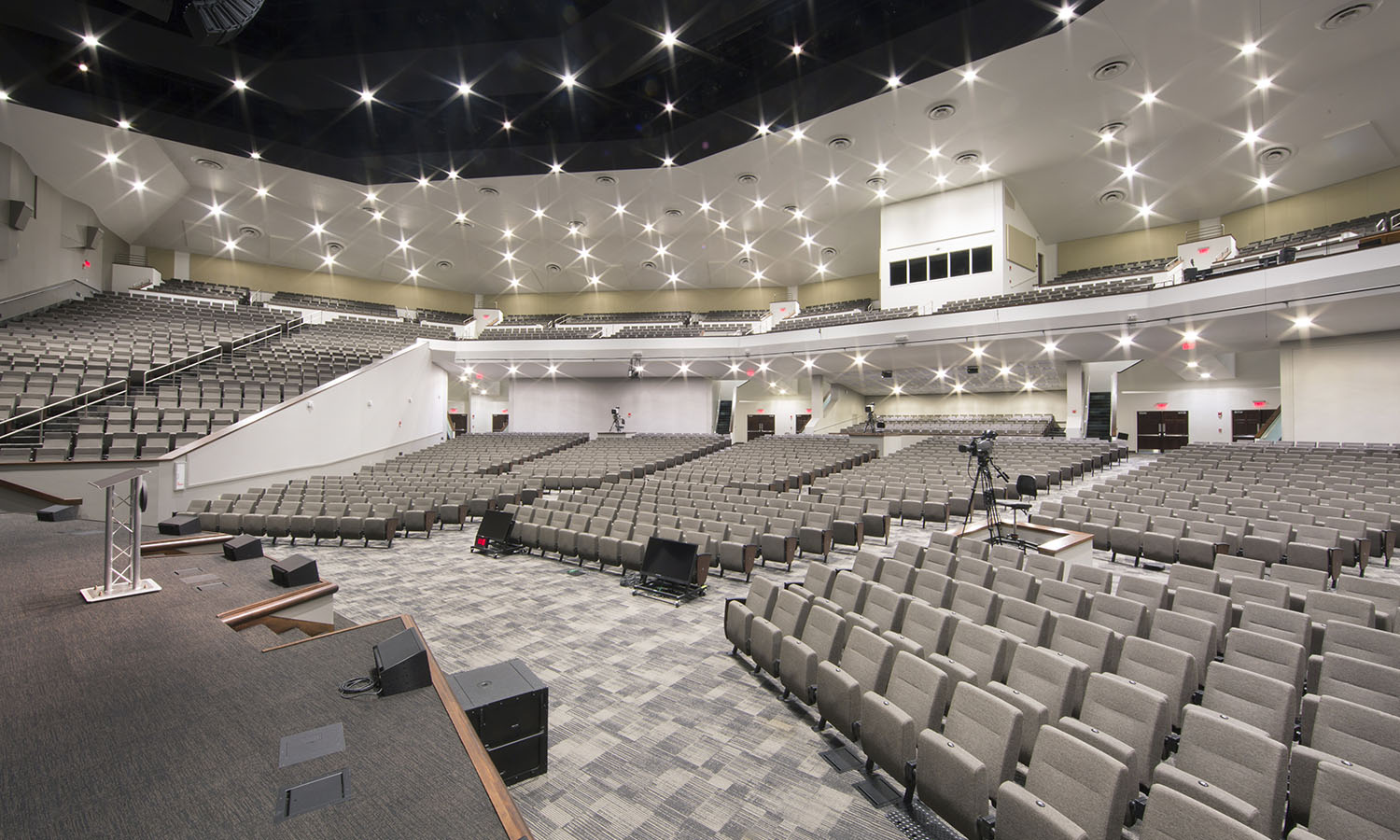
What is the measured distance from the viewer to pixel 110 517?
11.4 ft

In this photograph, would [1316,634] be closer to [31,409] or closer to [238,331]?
[31,409]

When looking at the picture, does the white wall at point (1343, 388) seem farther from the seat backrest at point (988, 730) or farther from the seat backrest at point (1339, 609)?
the seat backrest at point (988, 730)

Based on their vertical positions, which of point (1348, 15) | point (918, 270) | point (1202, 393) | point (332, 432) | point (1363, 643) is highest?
point (1348, 15)

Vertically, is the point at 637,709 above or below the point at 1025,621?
below

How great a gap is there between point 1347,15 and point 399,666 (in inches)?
622

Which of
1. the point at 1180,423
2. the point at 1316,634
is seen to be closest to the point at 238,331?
the point at 1316,634

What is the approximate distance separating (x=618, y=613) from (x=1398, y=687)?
4.83 m

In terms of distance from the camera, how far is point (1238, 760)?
216 cm

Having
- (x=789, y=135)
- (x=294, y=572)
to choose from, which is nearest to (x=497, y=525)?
(x=294, y=572)

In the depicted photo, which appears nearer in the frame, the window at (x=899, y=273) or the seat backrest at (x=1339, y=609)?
the seat backrest at (x=1339, y=609)

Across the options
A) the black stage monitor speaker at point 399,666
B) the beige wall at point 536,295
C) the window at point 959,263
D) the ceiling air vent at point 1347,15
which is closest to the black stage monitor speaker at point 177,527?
the black stage monitor speaker at point 399,666

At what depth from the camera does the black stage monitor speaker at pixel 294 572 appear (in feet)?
13.2

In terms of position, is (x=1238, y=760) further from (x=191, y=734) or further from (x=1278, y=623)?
(x=191, y=734)

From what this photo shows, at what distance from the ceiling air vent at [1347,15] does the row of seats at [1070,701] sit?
469 inches
